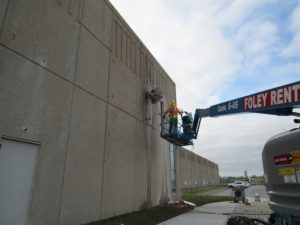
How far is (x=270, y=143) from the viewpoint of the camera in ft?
13.5

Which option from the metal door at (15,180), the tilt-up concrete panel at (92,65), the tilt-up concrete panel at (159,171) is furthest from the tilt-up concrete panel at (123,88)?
the metal door at (15,180)

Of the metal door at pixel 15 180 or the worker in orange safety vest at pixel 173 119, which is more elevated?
the worker in orange safety vest at pixel 173 119

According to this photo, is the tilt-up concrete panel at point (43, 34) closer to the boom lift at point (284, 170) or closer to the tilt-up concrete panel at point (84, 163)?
the tilt-up concrete panel at point (84, 163)

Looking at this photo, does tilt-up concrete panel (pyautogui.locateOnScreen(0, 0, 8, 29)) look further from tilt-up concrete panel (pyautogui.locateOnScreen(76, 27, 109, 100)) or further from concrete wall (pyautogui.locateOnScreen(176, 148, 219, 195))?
concrete wall (pyautogui.locateOnScreen(176, 148, 219, 195))

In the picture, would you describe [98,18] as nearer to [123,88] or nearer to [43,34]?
[123,88]

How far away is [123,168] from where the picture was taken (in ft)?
33.4

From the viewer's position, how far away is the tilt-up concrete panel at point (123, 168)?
9.17m

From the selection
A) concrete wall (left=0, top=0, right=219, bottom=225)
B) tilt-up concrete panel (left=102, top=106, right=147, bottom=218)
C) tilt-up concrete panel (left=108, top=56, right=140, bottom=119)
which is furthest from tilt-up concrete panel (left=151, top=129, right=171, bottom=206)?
tilt-up concrete panel (left=108, top=56, right=140, bottom=119)

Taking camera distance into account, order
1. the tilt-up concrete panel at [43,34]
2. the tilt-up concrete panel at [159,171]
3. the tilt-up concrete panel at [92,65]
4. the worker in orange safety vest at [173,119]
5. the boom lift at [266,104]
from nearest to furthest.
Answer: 1. the boom lift at [266,104]
2. the tilt-up concrete panel at [43,34]
3. the tilt-up concrete panel at [92,65]
4. the worker in orange safety vest at [173,119]
5. the tilt-up concrete panel at [159,171]

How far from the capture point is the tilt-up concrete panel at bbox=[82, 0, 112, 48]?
8.99 meters

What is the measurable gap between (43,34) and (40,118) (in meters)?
2.38

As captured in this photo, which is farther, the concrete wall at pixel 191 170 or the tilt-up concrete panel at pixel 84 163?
the concrete wall at pixel 191 170

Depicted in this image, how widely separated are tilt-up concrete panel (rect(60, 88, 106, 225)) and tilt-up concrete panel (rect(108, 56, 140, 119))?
1.39 meters

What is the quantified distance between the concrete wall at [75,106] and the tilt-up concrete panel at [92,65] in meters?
0.04
